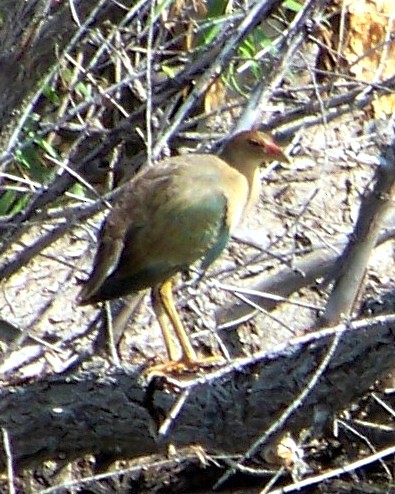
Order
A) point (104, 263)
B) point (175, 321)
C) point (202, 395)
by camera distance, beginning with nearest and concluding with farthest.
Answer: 1. point (202, 395)
2. point (104, 263)
3. point (175, 321)

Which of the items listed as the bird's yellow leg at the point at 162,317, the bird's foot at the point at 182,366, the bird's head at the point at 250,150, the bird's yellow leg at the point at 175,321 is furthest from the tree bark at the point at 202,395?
the bird's head at the point at 250,150

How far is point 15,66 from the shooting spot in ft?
14.5

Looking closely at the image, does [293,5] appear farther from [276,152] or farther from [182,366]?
[182,366]

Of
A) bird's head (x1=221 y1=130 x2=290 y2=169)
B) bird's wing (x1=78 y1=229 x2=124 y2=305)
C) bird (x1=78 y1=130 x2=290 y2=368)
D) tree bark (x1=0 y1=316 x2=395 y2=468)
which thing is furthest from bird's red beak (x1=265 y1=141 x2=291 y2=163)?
tree bark (x1=0 y1=316 x2=395 y2=468)

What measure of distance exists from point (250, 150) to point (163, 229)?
56cm

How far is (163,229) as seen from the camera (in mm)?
4086

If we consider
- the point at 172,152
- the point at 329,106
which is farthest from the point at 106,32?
the point at 329,106

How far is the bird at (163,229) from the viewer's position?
4.04 meters

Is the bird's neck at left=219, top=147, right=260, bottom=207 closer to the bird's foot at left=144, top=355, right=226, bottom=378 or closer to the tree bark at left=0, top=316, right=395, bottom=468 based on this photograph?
the bird's foot at left=144, top=355, right=226, bottom=378

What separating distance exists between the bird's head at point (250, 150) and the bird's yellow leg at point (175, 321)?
48 centimetres

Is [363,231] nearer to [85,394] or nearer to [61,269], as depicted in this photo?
[85,394]

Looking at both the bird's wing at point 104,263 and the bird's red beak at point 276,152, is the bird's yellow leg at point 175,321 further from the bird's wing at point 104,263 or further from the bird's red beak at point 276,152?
the bird's red beak at point 276,152

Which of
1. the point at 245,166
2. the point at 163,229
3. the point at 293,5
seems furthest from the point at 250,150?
the point at 293,5

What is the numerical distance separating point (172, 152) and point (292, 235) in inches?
25.6
